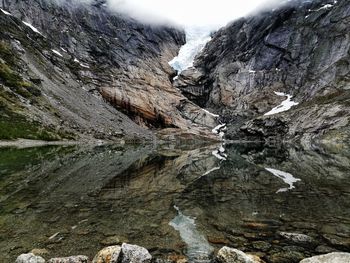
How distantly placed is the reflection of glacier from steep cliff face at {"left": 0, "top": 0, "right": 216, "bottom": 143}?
76.4m

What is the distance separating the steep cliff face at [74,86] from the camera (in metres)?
106

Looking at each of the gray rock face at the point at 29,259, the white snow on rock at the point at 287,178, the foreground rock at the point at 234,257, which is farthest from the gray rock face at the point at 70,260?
the white snow on rock at the point at 287,178

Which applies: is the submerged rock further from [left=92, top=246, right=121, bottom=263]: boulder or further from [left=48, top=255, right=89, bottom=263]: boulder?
[left=48, top=255, right=89, bottom=263]: boulder

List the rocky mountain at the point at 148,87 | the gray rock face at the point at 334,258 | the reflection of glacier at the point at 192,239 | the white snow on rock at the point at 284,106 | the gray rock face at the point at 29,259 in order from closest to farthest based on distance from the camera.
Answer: the gray rock face at the point at 334,258 < the gray rock face at the point at 29,259 < the reflection of glacier at the point at 192,239 < the rocky mountain at the point at 148,87 < the white snow on rock at the point at 284,106

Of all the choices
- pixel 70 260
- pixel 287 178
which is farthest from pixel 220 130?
pixel 70 260

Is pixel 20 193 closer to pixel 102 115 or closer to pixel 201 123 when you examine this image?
pixel 102 115

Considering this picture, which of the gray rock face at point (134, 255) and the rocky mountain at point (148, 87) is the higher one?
the rocky mountain at point (148, 87)

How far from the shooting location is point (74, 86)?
14112 centimetres

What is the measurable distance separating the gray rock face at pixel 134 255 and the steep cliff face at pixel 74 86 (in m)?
80.0

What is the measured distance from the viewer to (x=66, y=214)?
1633 cm

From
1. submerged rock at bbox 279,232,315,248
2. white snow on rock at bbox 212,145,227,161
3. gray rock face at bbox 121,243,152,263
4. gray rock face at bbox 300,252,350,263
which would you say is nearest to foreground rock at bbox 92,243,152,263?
gray rock face at bbox 121,243,152,263

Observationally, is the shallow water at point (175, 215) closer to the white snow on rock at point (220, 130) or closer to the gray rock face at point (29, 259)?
the gray rock face at point (29, 259)

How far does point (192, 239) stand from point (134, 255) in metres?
3.57

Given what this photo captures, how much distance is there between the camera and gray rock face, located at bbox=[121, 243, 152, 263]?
978cm
